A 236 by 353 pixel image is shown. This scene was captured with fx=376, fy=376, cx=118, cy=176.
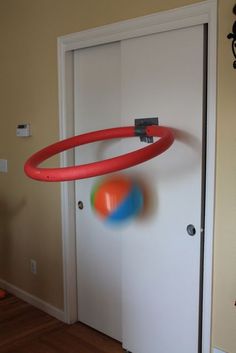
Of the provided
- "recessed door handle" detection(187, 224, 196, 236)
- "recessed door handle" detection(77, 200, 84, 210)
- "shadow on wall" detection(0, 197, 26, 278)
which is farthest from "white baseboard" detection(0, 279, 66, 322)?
"recessed door handle" detection(187, 224, 196, 236)

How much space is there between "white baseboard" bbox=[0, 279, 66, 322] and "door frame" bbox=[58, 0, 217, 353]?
0.10 meters

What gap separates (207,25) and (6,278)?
110 inches

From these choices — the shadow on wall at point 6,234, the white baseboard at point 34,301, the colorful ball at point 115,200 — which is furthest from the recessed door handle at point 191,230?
the shadow on wall at point 6,234

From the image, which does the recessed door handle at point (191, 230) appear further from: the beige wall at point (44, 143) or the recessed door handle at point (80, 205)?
the recessed door handle at point (80, 205)

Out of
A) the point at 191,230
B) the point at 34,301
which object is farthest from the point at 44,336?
the point at 191,230

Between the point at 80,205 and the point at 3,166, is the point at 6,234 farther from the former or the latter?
the point at 80,205

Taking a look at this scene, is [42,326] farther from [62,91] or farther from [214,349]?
[62,91]

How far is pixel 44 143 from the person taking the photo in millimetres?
2941

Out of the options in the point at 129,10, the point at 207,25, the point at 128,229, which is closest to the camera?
the point at 207,25

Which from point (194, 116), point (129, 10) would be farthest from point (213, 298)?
point (129, 10)

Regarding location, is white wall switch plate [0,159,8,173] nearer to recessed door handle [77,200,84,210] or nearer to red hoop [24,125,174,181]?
recessed door handle [77,200,84,210]

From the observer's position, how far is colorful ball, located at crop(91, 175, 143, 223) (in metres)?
1.86

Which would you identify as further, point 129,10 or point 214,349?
point 129,10

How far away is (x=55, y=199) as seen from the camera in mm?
2936
